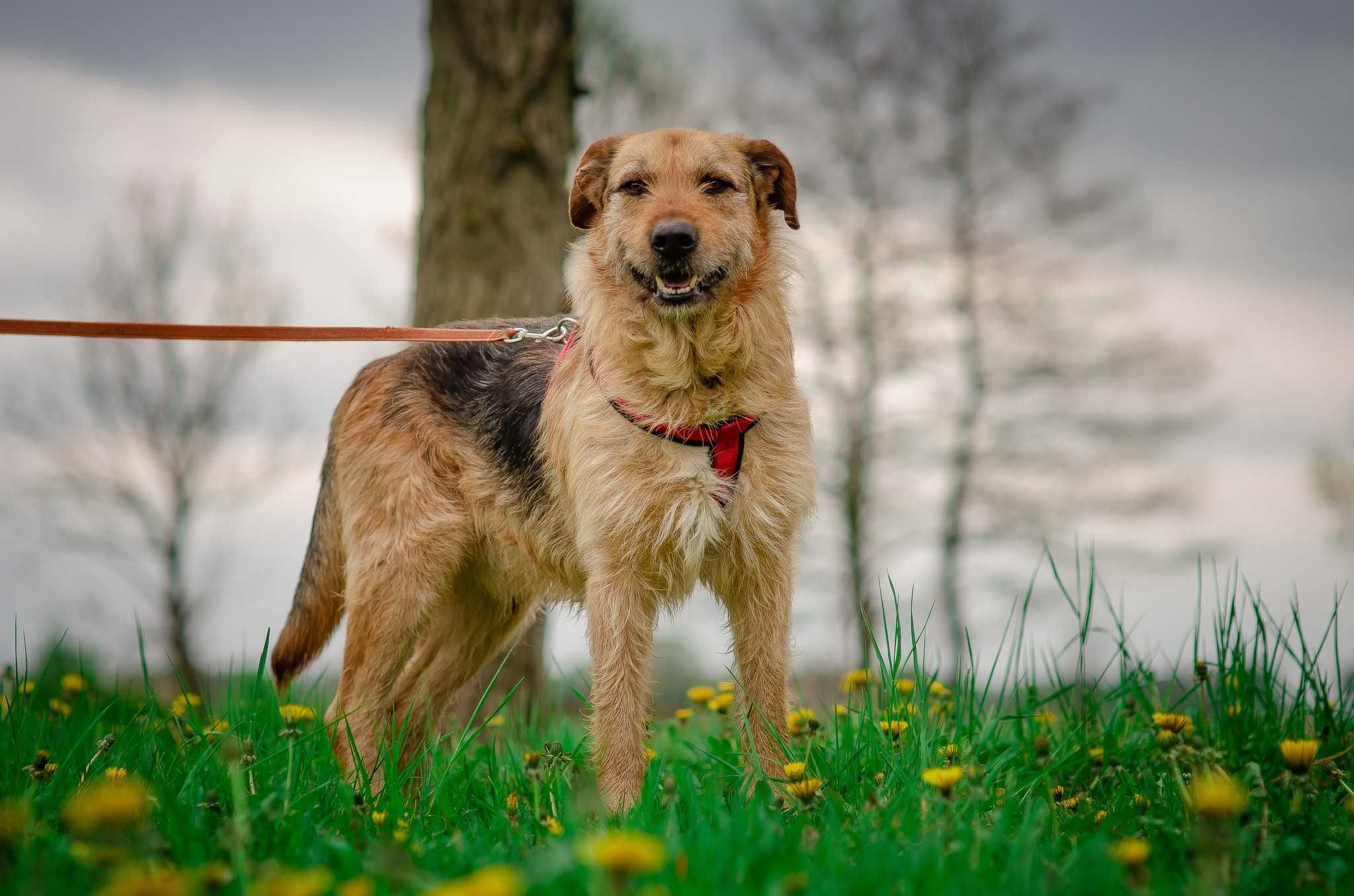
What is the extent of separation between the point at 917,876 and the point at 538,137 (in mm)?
5244

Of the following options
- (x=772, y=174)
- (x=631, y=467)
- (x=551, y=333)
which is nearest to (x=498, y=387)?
(x=551, y=333)

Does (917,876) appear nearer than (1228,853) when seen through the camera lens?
Yes

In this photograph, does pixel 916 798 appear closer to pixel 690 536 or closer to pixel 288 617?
pixel 690 536

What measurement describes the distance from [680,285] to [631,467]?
690 millimetres

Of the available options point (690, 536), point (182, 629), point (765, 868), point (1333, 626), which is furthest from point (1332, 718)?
point (182, 629)

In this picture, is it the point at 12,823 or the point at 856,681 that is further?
the point at 856,681

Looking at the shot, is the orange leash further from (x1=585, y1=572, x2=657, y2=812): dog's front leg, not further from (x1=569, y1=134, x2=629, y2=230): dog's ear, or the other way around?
(x1=585, y1=572, x2=657, y2=812): dog's front leg

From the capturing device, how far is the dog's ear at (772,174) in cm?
402

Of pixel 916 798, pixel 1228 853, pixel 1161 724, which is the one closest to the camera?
pixel 1228 853

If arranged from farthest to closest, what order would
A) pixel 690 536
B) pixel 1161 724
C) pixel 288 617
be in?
pixel 288 617
pixel 690 536
pixel 1161 724

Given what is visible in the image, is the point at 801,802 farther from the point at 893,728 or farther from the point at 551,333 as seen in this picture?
the point at 551,333

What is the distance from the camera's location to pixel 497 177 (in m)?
6.25

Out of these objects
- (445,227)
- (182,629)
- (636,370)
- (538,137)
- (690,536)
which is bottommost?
(182,629)

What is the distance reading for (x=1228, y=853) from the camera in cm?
243
